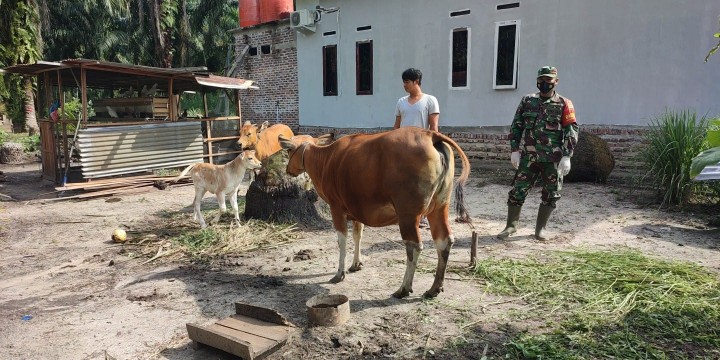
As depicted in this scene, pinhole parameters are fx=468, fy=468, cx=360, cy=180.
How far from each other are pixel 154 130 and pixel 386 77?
697cm

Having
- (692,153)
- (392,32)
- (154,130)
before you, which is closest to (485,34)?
(392,32)

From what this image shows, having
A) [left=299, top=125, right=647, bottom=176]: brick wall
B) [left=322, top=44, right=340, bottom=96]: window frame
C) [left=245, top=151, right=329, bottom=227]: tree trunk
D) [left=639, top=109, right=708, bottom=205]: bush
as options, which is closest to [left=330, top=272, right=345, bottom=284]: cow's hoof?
[left=245, top=151, right=329, bottom=227]: tree trunk

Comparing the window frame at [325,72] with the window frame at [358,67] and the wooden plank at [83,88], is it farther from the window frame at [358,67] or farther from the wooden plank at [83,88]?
the wooden plank at [83,88]

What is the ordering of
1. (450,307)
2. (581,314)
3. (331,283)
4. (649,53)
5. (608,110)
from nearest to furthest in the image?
(581,314) < (450,307) < (331,283) < (649,53) < (608,110)

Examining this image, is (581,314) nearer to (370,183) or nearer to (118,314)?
(370,183)

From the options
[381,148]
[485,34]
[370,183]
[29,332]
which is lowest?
[29,332]

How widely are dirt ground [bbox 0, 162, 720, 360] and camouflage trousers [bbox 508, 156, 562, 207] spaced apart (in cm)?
57

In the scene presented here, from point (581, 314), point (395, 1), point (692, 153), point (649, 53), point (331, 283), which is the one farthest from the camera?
point (395, 1)

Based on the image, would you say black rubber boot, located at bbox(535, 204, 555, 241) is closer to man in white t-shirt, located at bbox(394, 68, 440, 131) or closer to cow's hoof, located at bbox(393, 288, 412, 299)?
man in white t-shirt, located at bbox(394, 68, 440, 131)

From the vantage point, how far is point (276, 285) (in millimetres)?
4648

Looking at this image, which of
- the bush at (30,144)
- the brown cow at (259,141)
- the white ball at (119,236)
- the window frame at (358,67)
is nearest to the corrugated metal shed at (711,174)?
the brown cow at (259,141)

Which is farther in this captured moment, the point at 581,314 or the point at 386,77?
the point at 386,77

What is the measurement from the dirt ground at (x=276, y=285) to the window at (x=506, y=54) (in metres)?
4.93

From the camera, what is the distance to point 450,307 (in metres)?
3.99
